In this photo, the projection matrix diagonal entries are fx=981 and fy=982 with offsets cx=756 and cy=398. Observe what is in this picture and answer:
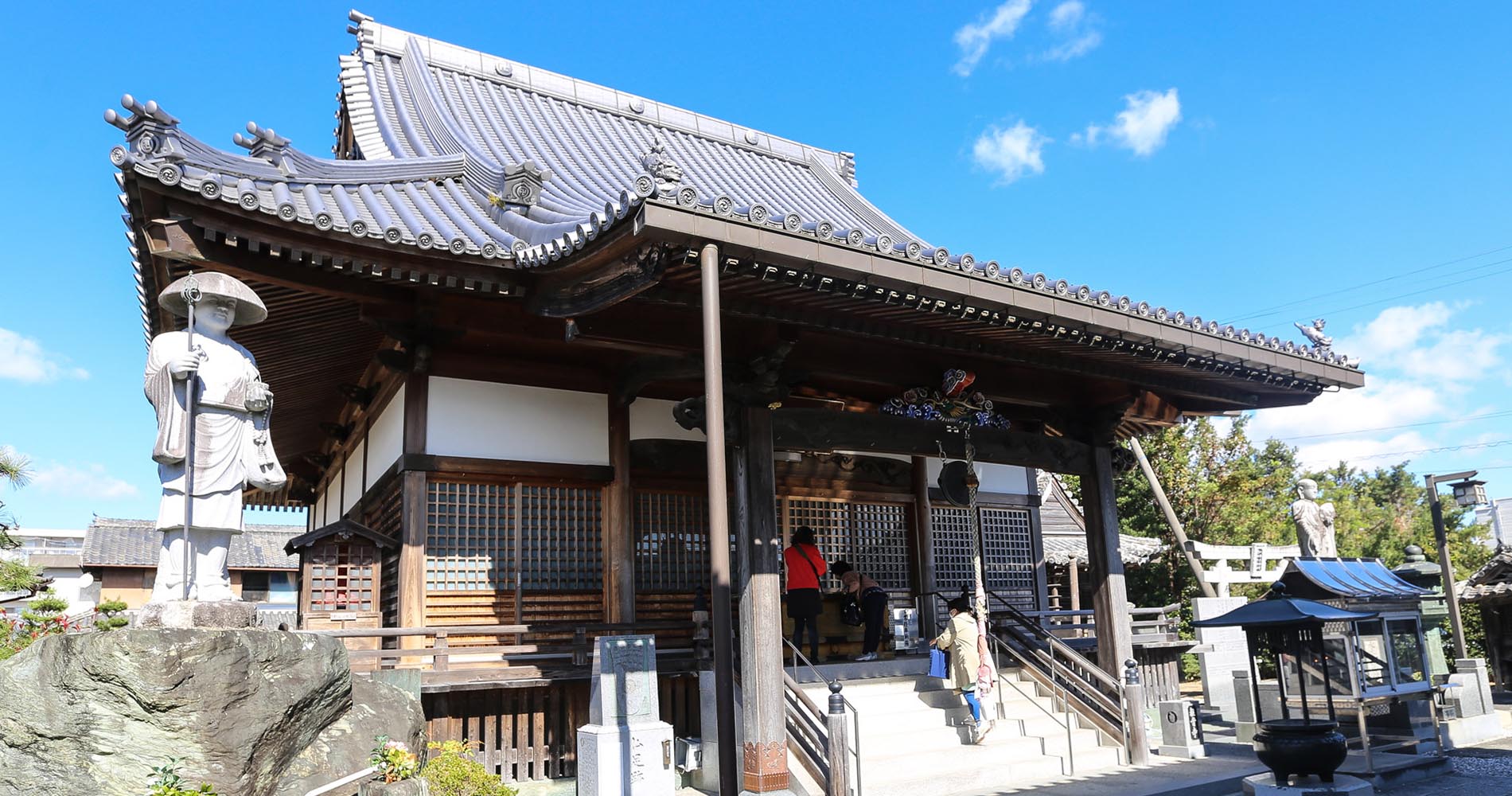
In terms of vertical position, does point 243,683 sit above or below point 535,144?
below

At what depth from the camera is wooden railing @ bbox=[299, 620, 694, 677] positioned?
9.30 metres

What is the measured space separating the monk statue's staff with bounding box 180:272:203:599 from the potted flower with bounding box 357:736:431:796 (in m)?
1.64

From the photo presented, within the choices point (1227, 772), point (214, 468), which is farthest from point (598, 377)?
point (1227, 772)

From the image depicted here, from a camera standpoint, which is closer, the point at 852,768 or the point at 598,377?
the point at 852,768

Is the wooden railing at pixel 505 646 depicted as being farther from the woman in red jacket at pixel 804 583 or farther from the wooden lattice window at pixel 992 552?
the wooden lattice window at pixel 992 552

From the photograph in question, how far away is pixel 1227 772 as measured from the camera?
1028 cm

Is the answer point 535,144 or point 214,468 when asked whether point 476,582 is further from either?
point 535,144

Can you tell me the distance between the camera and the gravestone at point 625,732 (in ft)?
25.9

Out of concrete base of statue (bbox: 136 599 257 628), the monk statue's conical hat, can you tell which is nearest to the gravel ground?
concrete base of statue (bbox: 136 599 257 628)

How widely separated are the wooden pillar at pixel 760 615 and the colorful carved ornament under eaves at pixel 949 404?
206 centimetres

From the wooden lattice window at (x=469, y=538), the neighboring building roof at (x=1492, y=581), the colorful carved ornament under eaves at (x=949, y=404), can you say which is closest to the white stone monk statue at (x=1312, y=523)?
the colorful carved ornament under eaves at (x=949, y=404)

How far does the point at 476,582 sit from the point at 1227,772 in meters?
8.12

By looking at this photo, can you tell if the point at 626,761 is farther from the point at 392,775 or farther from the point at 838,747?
the point at 392,775

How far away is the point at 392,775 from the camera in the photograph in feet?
21.3
